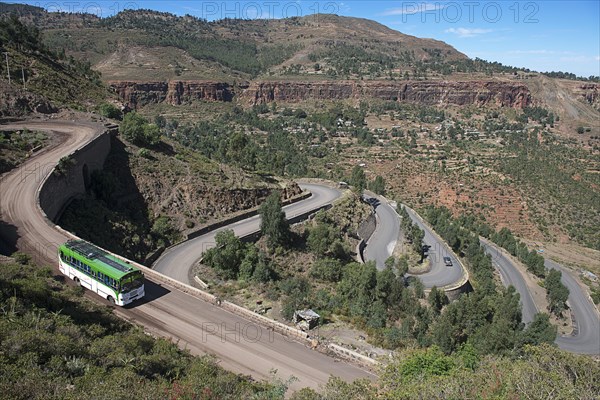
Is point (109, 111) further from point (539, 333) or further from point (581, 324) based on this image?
point (581, 324)

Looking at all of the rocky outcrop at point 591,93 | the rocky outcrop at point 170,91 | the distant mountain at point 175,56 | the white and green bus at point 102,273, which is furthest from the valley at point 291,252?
the rocky outcrop at point 591,93

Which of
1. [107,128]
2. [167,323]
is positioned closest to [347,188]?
[107,128]

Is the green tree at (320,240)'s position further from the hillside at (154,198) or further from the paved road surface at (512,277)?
the paved road surface at (512,277)

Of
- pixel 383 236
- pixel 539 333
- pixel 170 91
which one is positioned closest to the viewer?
pixel 539 333

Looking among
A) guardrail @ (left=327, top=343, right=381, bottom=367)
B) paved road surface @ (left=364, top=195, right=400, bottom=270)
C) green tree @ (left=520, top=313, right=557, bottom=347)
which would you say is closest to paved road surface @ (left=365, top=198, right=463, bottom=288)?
paved road surface @ (left=364, top=195, right=400, bottom=270)

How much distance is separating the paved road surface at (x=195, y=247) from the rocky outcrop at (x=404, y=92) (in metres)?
110

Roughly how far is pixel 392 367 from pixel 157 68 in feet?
483

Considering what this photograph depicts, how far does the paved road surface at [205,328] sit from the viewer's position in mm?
17359

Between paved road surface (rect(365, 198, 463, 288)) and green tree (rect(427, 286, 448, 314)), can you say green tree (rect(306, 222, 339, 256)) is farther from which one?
green tree (rect(427, 286, 448, 314))

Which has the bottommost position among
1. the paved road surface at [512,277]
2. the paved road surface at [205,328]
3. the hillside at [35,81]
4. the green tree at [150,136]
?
the paved road surface at [512,277]

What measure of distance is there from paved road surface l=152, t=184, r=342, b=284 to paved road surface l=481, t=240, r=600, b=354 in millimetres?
24392

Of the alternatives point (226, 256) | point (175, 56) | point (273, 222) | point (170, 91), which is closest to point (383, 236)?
point (273, 222)

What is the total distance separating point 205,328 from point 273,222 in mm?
16624

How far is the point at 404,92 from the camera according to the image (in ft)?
503
